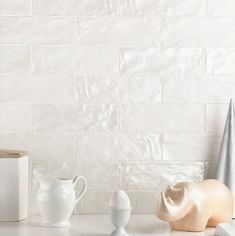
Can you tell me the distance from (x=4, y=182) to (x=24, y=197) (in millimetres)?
88

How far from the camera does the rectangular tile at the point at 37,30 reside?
83.5 inches

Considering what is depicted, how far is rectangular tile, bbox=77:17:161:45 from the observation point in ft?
7.01

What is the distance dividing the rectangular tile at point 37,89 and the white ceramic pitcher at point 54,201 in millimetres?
301

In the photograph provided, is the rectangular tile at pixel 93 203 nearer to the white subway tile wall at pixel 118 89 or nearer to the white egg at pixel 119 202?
the white subway tile wall at pixel 118 89

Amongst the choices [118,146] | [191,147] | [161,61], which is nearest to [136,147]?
[118,146]

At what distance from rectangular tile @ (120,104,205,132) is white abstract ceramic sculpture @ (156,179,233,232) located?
0.27 meters

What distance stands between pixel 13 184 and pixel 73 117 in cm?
28

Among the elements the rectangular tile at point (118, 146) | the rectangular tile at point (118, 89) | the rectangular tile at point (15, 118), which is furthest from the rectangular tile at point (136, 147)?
the rectangular tile at point (15, 118)

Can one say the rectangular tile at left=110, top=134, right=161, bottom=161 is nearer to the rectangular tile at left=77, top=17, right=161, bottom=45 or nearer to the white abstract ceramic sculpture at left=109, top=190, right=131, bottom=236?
the rectangular tile at left=77, top=17, right=161, bottom=45

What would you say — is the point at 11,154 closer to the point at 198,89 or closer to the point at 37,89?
the point at 37,89

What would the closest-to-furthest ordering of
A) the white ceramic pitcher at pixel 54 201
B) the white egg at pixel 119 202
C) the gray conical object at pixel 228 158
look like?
the white egg at pixel 119 202 → the white ceramic pitcher at pixel 54 201 → the gray conical object at pixel 228 158

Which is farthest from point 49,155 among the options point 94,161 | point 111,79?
point 111,79

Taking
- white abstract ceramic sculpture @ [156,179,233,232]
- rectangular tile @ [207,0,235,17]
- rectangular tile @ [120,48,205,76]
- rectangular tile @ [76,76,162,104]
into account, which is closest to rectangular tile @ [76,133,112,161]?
rectangular tile @ [76,76,162,104]

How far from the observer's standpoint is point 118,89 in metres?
2.15
